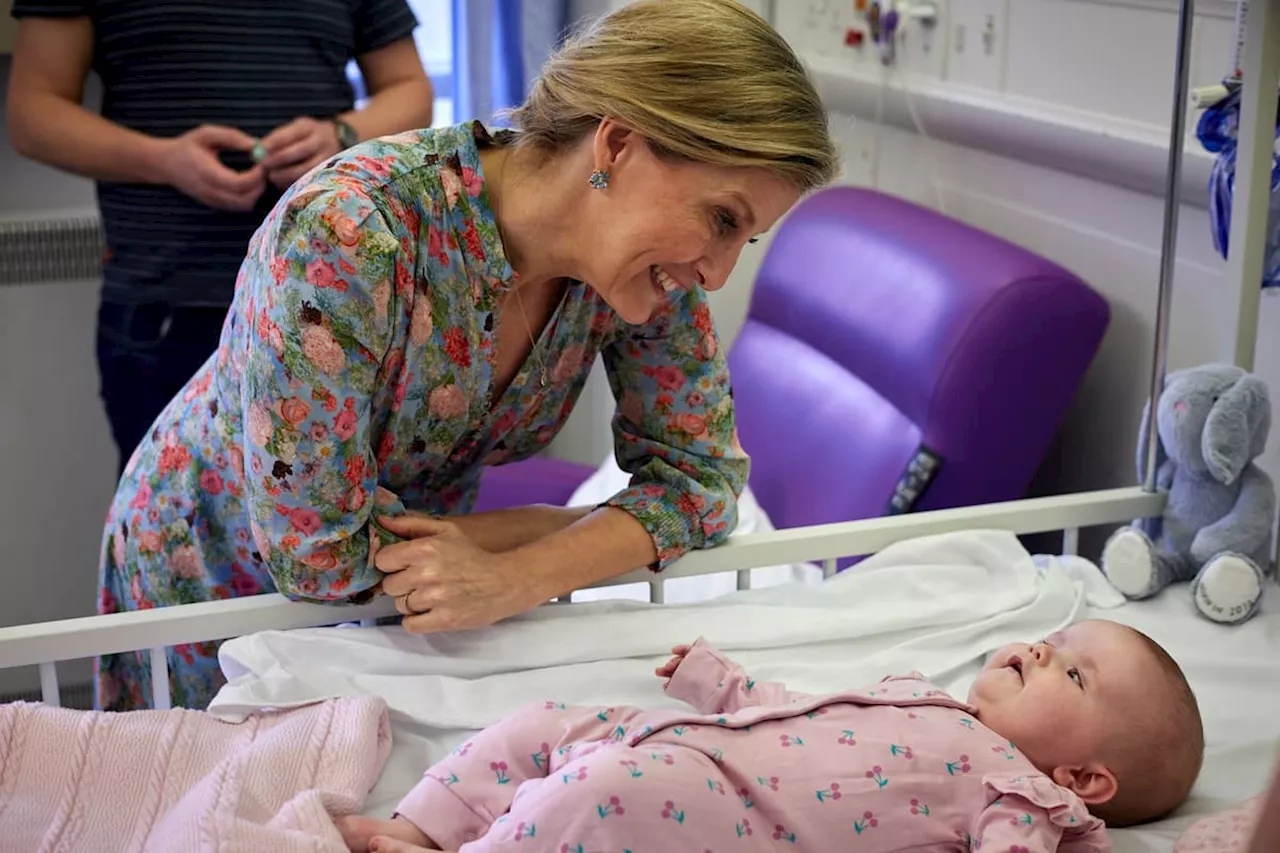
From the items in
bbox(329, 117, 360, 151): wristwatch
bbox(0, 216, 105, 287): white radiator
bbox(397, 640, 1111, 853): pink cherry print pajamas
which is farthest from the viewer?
bbox(0, 216, 105, 287): white radiator

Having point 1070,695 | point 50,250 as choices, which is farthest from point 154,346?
point 1070,695

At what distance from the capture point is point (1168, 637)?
1.54 metres

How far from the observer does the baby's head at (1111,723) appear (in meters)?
1.26

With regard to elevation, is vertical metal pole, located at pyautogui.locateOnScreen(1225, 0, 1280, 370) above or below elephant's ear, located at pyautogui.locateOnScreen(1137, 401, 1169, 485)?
above

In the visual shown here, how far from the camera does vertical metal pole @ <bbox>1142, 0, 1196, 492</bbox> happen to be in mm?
1515

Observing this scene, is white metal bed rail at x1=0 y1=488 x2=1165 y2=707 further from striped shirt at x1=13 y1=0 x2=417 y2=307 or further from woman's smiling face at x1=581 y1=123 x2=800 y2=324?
striped shirt at x1=13 y1=0 x2=417 y2=307

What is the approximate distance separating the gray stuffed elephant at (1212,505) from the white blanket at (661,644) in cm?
7

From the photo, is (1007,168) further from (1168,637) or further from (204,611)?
(204,611)

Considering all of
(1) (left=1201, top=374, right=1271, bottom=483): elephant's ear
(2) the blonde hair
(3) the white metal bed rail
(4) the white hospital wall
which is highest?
(2) the blonde hair

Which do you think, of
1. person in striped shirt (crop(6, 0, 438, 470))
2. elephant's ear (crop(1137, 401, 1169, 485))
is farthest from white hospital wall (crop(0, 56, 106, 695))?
elephant's ear (crop(1137, 401, 1169, 485))

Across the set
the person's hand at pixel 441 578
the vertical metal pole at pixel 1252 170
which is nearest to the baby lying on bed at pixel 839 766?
the person's hand at pixel 441 578

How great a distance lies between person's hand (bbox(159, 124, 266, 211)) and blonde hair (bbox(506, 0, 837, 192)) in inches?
32.7

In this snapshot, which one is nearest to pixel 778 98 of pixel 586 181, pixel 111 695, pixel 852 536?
pixel 586 181

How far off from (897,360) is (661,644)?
2.36ft
